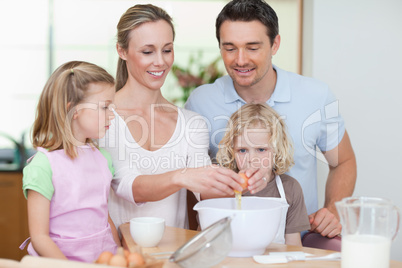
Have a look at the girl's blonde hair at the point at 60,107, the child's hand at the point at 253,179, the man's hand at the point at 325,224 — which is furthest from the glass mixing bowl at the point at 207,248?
the man's hand at the point at 325,224

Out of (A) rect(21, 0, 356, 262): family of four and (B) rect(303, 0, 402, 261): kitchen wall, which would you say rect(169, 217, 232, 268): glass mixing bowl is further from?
(B) rect(303, 0, 402, 261): kitchen wall

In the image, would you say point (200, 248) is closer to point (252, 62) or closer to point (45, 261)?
point (45, 261)

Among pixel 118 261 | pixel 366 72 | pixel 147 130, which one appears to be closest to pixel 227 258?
pixel 118 261

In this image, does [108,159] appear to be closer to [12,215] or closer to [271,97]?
[271,97]

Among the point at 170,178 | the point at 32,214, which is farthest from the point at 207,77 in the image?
the point at 32,214

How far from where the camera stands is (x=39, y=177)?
1529 millimetres

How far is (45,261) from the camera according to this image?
3.39 ft

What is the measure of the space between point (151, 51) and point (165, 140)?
375 mm

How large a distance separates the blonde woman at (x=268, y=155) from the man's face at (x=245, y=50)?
0.24 m

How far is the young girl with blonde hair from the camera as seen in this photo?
5.09ft

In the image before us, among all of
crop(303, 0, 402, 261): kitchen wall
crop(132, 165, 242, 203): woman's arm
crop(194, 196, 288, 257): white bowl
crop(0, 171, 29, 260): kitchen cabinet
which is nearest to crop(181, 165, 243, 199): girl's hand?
crop(132, 165, 242, 203): woman's arm

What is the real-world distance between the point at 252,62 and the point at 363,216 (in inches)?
45.4

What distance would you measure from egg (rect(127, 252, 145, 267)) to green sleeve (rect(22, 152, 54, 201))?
46 centimetres

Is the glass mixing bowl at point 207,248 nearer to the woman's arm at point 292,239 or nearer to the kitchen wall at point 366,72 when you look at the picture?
the woman's arm at point 292,239
